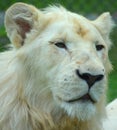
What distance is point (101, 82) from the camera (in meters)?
A: 4.44

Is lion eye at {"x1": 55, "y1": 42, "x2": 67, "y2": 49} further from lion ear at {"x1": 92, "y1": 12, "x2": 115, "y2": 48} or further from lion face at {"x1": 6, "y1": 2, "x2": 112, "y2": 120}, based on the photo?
lion ear at {"x1": 92, "y1": 12, "x2": 115, "y2": 48}

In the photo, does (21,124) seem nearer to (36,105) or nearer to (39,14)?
(36,105)

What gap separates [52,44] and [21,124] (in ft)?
1.93

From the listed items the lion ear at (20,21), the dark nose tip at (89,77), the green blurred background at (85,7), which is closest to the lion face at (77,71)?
the dark nose tip at (89,77)

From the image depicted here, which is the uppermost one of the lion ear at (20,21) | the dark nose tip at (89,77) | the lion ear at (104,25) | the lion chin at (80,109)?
the lion ear at (20,21)

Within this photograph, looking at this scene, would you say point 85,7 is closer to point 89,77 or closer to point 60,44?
point 60,44

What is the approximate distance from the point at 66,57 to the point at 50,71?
0.14 meters

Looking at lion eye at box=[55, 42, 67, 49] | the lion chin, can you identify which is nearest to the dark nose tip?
the lion chin

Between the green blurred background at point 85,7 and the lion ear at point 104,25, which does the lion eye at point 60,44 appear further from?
the green blurred background at point 85,7

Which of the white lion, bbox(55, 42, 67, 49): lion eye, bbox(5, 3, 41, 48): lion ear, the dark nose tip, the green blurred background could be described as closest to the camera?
the dark nose tip

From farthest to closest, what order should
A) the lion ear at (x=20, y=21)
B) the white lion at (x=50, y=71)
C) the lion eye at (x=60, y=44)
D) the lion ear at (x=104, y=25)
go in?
the lion ear at (x=104, y=25) < the lion ear at (x=20, y=21) < the lion eye at (x=60, y=44) < the white lion at (x=50, y=71)

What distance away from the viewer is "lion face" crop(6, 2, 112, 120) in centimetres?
440

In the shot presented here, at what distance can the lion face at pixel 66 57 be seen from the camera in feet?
14.4

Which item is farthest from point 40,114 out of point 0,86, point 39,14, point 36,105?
point 39,14
